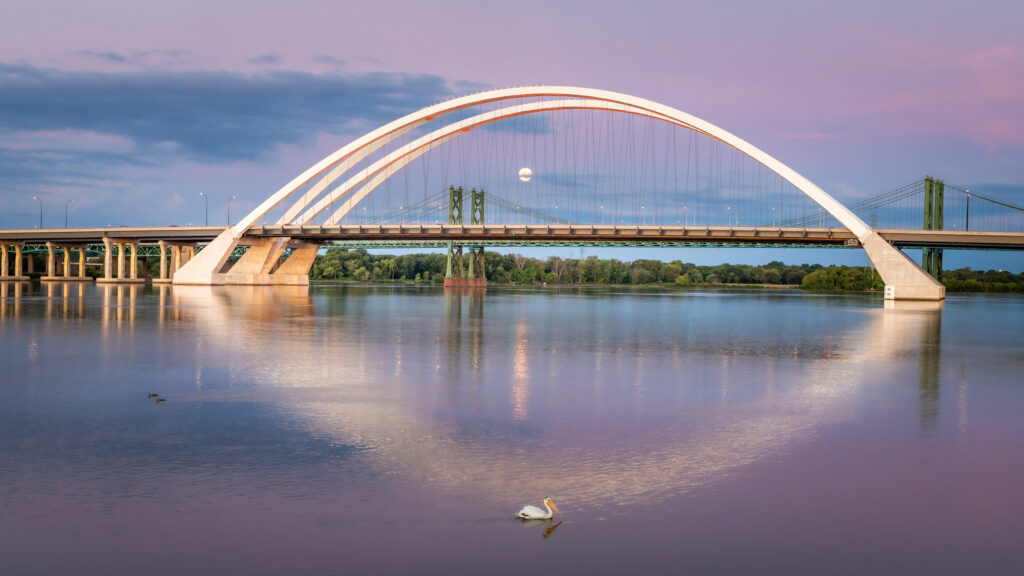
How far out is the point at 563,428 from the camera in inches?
390

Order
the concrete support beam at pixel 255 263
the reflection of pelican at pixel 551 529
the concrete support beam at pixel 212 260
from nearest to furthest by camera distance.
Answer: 1. the reflection of pelican at pixel 551 529
2. the concrete support beam at pixel 212 260
3. the concrete support beam at pixel 255 263

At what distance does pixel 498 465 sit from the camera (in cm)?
800

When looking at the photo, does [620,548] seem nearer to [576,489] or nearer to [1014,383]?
[576,489]

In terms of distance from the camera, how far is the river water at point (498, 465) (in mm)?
5824

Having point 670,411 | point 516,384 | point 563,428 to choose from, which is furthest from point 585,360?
point 563,428

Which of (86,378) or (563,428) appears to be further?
(86,378)

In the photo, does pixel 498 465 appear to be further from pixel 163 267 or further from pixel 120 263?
pixel 120 263

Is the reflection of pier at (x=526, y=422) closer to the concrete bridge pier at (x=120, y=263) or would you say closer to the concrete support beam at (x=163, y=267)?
the concrete support beam at (x=163, y=267)

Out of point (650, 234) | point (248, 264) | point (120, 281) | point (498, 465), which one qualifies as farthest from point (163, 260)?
point (498, 465)

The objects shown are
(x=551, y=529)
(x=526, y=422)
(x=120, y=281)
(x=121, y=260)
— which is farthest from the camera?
(x=121, y=260)

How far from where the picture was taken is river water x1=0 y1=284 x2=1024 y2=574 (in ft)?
19.1

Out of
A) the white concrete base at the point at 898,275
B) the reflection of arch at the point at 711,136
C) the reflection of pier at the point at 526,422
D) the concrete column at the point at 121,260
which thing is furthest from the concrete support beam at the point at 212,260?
the reflection of pier at the point at 526,422

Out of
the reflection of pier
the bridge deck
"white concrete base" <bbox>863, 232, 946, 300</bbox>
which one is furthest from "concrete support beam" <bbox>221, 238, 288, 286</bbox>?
the reflection of pier

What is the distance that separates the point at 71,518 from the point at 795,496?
19.5 feet
